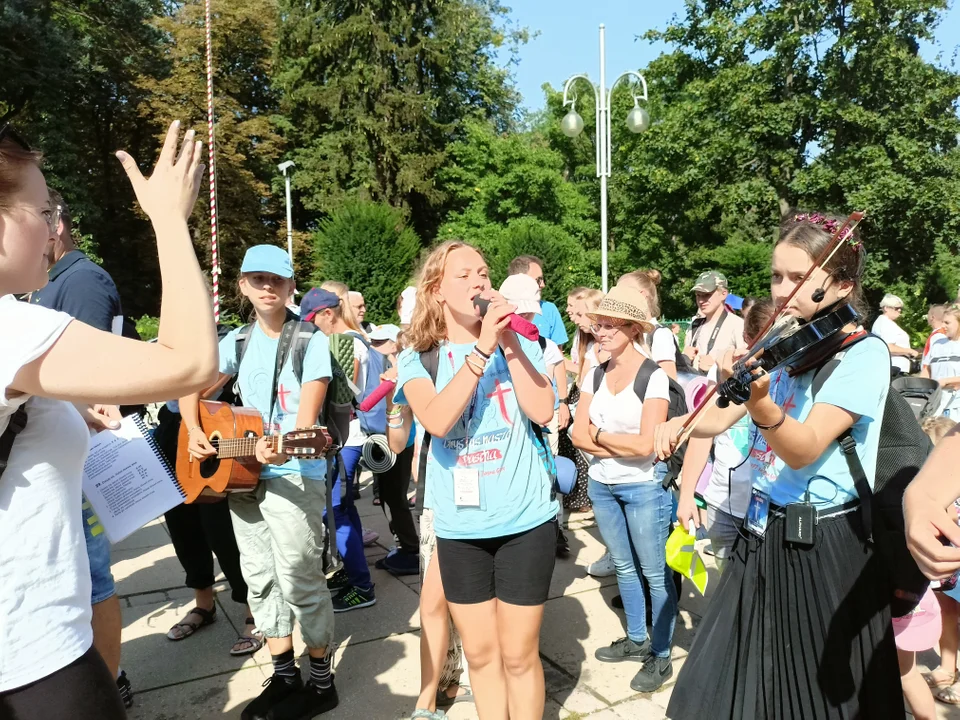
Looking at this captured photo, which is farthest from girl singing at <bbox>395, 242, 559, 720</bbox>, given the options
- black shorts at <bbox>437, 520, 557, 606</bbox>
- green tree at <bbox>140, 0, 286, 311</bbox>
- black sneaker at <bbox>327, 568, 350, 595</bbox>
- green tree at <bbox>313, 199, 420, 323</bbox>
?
green tree at <bbox>140, 0, 286, 311</bbox>

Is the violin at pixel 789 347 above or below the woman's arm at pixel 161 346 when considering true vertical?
below

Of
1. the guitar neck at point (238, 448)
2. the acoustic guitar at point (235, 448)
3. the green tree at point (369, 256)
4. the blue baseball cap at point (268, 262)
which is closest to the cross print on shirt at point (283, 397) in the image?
the acoustic guitar at point (235, 448)

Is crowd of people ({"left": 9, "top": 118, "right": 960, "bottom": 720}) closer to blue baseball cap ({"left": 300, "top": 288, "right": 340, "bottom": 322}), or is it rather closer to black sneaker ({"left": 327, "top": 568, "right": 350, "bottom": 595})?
black sneaker ({"left": 327, "top": 568, "right": 350, "bottom": 595})

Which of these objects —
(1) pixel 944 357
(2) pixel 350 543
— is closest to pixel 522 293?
(2) pixel 350 543

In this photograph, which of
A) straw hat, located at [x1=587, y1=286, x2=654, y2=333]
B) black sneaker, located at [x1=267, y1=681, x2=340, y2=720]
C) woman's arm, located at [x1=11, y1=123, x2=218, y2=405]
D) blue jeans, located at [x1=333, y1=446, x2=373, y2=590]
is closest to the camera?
woman's arm, located at [x1=11, y1=123, x2=218, y2=405]

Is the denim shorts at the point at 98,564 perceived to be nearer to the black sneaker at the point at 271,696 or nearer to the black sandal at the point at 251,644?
the black sneaker at the point at 271,696

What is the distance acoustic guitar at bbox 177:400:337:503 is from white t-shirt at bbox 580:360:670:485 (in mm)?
1375

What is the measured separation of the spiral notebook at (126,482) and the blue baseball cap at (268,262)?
2.96 ft

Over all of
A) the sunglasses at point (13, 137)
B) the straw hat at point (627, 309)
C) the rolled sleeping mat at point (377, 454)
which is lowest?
the rolled sleeping mat at point (377, 454)

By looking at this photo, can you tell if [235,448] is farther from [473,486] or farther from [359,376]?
[359,376]

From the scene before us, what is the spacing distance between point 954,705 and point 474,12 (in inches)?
1385

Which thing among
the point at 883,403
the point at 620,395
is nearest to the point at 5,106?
the point at 620,395

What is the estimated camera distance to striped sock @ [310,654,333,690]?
3.48 metres

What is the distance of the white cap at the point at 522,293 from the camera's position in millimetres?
4684
